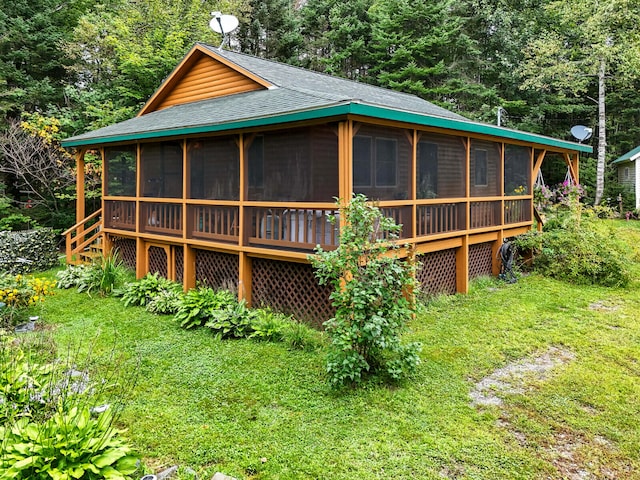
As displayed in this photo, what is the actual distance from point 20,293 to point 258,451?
5.85m

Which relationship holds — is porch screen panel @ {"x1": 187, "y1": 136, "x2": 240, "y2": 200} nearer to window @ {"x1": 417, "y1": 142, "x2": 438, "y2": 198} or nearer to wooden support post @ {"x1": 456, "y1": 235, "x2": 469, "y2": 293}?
window @ {"x1": 417, "y1": 142, "x2": 438, "y2": 198}

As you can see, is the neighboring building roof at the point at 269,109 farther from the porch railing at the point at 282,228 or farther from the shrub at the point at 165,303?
the shrub at the point at 165,303

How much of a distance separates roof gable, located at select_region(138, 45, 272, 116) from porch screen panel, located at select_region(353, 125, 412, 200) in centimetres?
255

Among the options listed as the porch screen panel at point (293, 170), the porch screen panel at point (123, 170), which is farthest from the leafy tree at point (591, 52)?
the porch screen panel at point (123, 170)

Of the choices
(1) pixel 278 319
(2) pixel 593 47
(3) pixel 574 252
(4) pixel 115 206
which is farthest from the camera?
(2) pixel 593 47

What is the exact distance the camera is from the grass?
3.47 m

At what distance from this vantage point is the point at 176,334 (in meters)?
6.63

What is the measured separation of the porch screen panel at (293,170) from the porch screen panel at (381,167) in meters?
0.72

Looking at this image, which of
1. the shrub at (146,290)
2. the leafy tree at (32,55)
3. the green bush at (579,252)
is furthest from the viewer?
the leafy tree at (32,55)

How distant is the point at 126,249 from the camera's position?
1073cm

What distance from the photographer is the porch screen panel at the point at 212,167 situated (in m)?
8.70

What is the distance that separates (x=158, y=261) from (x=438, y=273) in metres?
6.01

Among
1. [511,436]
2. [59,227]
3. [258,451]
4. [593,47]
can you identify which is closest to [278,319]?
[258,451]

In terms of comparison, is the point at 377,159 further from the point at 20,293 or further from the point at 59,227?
the point at 59,227
